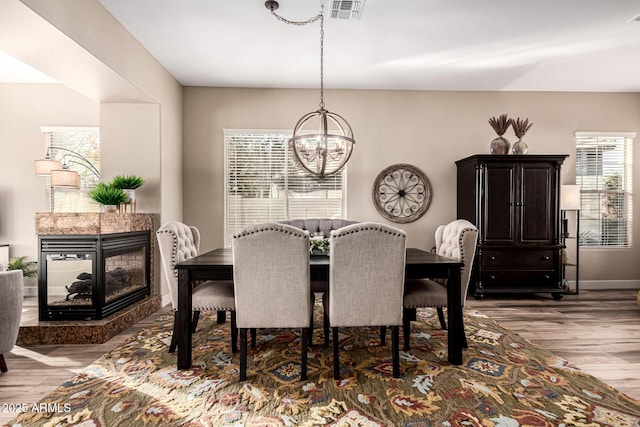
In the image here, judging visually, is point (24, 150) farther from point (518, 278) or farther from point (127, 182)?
point (518, 278)

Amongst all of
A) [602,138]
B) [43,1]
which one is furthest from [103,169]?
[602,138]

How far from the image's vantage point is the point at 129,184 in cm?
366

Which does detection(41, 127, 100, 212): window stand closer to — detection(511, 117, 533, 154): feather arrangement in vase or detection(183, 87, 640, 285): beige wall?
detection(183, 87, 640, 285): beige wall

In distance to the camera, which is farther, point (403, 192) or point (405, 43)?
point (403, 192)

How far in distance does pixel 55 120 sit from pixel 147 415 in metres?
4.60

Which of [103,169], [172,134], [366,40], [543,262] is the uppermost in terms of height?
[366,40]

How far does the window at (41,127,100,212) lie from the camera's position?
475cm

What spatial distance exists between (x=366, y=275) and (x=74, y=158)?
4640 millimetres

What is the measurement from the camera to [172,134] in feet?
14.6

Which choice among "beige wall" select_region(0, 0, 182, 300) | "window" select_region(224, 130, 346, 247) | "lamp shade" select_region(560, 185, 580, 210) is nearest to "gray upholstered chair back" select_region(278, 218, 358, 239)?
"window" select_region(224, 130, 346, 247)

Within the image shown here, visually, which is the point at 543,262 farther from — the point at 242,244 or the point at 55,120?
the point at 55,120

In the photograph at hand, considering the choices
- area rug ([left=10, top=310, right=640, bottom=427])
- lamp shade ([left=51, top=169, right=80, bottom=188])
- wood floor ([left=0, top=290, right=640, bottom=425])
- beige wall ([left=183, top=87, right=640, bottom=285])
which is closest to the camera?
area rug ([left=10, top=310, right=640, bottom=427])

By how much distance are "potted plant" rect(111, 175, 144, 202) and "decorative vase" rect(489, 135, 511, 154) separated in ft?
14.3

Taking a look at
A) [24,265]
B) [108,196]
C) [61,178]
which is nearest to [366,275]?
[108,196]
